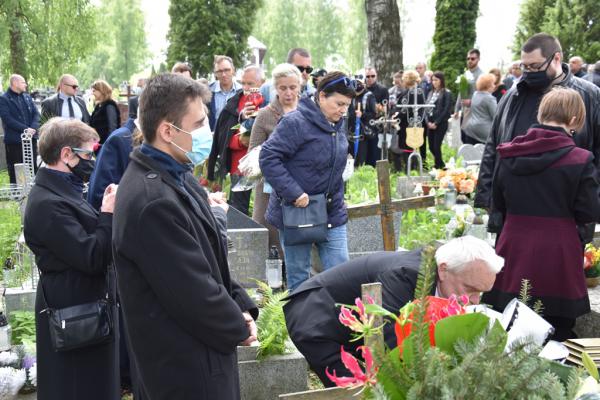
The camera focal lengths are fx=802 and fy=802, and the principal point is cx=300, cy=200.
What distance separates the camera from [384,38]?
17031 millimetres

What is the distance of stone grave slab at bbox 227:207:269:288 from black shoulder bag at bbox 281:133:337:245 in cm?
138

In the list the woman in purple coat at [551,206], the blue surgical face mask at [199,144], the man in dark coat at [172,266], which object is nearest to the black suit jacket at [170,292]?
the man in dark coat at [172,266]

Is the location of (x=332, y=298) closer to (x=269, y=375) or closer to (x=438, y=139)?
(x=269, y=375)

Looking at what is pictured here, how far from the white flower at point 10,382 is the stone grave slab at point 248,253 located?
2.13 m

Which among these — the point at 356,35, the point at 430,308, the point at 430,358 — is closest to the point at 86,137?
the point at 430,308

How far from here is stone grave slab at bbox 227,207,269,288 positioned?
22.0ft

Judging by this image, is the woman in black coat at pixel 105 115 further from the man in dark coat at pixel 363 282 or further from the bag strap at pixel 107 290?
the man in dark coat at pixel 363 282

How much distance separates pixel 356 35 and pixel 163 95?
2294 inches

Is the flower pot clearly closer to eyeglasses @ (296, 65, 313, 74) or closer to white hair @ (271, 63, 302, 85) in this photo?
white hair @ (271, 63, 302, 85)

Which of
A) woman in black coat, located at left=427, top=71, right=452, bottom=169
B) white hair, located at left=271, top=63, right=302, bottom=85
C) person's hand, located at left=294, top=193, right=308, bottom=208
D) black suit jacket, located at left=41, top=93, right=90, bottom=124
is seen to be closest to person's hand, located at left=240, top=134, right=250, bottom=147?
white hair, located at left=271, top=63, right=302, bottom=85

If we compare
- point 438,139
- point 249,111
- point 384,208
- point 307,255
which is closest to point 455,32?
point 438,139

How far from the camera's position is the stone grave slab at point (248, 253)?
6.70 meters

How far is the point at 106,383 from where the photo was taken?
12.4 ft

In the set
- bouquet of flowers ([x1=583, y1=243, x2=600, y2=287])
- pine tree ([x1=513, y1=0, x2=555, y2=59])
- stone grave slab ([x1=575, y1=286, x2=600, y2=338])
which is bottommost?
stone grave slab ([x1=575, y1=286, x2=600, y2=338])
